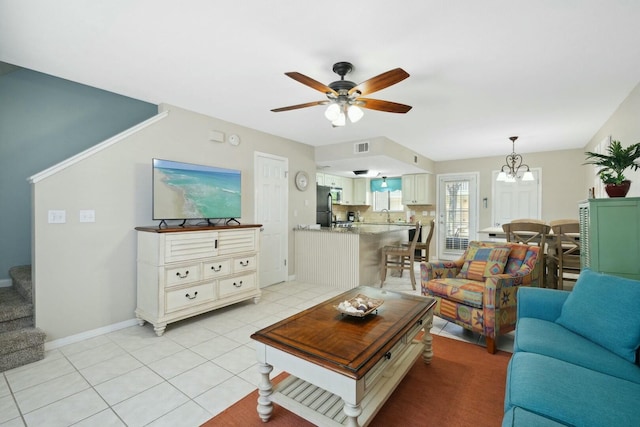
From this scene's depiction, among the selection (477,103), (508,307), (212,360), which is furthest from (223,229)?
(477,103)

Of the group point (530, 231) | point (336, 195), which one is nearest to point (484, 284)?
point (530, 231)

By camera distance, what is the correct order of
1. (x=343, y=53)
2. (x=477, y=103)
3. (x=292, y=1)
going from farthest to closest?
(x=477, y=103), (x=343, y=53), (x=292, y=1)

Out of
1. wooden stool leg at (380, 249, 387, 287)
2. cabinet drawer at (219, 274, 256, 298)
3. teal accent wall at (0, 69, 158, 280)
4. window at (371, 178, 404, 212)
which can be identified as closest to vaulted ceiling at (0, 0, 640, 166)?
teal accent wall at (0, 69, 158, 280)

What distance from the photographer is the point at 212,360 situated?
2438 millimetres

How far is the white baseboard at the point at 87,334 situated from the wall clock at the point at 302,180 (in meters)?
3.05

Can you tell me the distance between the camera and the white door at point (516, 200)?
6176 mm

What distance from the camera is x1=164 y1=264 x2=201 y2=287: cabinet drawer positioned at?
2.96 m

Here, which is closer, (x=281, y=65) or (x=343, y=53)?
(x=343, y=53)

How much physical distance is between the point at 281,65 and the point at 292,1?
79cm

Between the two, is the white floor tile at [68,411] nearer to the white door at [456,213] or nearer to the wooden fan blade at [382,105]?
the wooden fan blade at [382,105]

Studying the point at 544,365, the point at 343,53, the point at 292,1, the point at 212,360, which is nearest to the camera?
the point at 544,365

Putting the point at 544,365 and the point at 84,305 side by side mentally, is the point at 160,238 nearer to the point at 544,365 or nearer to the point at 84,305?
the point at 84,305

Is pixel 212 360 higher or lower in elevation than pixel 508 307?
lower

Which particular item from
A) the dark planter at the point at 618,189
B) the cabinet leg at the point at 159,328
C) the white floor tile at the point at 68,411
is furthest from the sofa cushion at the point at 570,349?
the cabinet leg at the point at 159,328
